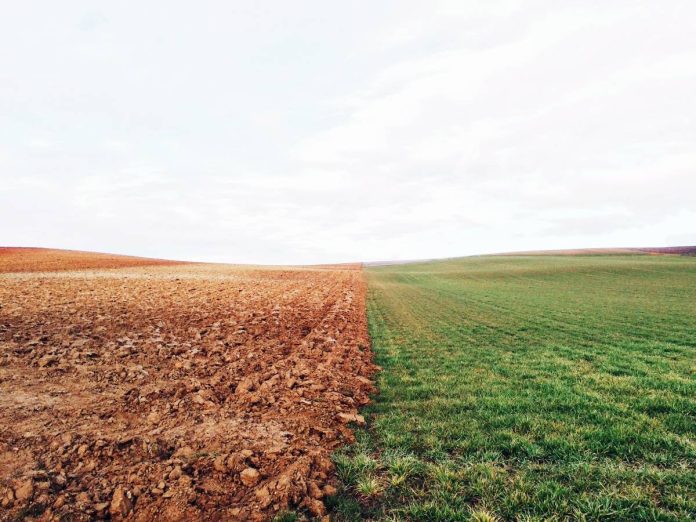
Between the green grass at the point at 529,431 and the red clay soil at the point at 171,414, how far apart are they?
79 cm

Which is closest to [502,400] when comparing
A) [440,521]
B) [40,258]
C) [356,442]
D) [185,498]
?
[356,442]

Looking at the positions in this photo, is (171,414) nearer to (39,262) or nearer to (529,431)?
(529,431)

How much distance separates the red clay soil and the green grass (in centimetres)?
79

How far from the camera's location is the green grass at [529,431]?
4.43 metres

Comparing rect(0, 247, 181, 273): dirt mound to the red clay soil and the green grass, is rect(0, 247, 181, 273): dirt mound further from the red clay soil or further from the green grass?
the green grass

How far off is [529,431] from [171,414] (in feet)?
21.4

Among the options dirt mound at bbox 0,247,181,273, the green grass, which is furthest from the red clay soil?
dirt mound at bbox 0,247,181,273

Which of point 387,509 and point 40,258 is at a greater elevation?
point 40,258

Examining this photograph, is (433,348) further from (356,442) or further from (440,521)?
(440,521)

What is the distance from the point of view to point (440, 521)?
4184mm

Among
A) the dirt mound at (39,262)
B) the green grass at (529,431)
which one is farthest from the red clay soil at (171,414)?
the dirt mound at (39,262)

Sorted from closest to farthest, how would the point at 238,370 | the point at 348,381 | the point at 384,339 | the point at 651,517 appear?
the point at 651,517 → the point at 348,381 → the point at 238,370 → the point at 384,339

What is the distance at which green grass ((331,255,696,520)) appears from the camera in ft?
14.5

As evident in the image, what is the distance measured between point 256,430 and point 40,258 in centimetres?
7067
